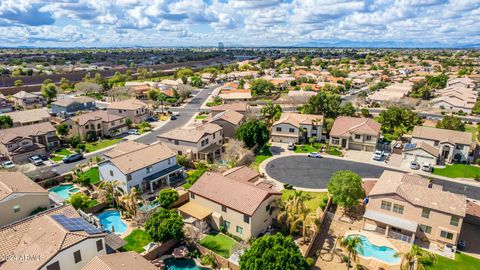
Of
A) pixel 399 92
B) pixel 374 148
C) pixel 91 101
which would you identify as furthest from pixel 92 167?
pixel 399 92

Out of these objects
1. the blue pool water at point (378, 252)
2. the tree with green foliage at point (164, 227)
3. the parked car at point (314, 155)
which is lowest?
the blue pool water at point (378, 252)

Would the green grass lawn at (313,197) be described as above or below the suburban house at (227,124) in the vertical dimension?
below

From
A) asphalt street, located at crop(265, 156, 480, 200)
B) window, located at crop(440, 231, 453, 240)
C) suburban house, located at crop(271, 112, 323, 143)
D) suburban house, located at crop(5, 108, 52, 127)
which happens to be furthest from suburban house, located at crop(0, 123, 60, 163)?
window, located at crop(440, 231, 453, 240)

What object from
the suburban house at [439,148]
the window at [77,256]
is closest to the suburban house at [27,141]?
the window at [77,256]

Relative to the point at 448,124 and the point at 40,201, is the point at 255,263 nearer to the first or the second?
the point at 40,201

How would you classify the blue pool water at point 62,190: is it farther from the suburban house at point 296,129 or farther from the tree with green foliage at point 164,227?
the suburban house at point 296,129

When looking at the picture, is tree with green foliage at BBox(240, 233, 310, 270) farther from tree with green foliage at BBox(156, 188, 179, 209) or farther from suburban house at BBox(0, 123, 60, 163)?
suburban house at BBox(0, 123, 60, 163)
